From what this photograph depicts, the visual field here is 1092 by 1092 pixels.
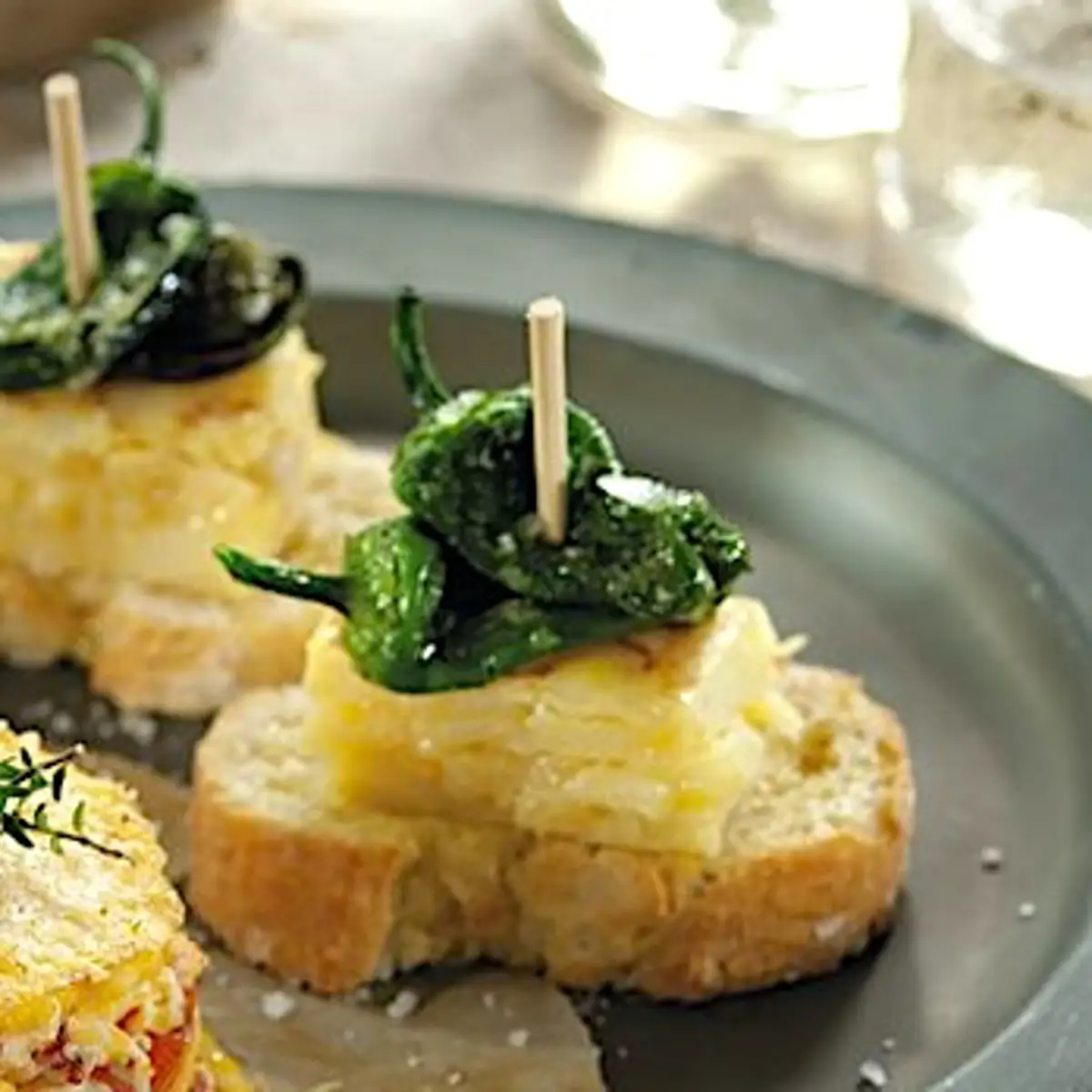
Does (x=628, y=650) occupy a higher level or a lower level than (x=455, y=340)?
higher

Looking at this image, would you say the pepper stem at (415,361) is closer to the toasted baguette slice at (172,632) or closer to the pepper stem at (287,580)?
the pepper stem at (287,580)

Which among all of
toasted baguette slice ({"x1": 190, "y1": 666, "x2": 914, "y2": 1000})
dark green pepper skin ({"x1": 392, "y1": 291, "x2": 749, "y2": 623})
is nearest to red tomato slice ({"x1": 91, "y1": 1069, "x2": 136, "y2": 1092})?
toasted baguette slice ({"x1": 190, "y1": 666, "x2": 914, "y2": 1000})

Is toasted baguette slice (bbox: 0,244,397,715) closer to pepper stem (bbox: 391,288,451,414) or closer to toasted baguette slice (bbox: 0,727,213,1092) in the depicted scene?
pepper stem (bbox: 391,288,451,414)

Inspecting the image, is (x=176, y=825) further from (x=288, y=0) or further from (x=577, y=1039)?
(x=288, y=0)

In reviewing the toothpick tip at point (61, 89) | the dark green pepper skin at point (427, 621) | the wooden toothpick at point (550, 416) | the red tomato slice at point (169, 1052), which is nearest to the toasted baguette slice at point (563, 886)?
the dark green pepper skin at point (427, 621)

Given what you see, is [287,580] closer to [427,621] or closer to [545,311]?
[427,621]

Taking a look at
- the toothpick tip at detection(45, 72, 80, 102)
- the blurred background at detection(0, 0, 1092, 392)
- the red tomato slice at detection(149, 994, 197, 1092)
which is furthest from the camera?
the blurred background at detection(0, 0, 1092, 392)

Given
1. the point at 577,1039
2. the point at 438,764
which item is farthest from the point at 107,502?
the point at 577,1039
